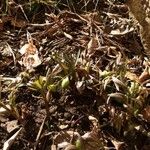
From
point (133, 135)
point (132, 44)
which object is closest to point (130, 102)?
point (133, 135)

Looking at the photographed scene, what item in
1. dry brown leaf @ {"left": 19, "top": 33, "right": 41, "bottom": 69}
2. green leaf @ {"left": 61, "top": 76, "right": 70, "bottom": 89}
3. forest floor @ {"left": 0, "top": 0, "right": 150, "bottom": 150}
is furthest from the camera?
dry brown leaf @ {"left": 19, "top": 33, "right": 41, "bottom": 69}

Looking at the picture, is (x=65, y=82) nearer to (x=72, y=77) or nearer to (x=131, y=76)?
(x=72, y=77)

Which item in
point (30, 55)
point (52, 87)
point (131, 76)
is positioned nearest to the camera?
point (52, 87)

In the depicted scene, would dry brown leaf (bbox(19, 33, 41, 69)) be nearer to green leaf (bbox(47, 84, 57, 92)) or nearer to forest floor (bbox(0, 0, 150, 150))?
forest floor (bbox(0, 0, 150, 150))

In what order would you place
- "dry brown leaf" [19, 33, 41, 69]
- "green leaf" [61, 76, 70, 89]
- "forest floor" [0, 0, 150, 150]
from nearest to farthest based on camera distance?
"forest floor" [0, 0, 150, 150], "green leaf" [61, 76, 70, 89], "dry brown leaf" [19, 33, 41, 69]

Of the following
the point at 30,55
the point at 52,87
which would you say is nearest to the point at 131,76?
the point at 52,87

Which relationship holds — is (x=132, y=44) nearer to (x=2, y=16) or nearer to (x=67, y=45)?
(x=67, y=45)

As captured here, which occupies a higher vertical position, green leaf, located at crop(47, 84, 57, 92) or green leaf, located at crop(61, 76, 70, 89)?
green leaf, located at crop(61, 76, 70, 89)

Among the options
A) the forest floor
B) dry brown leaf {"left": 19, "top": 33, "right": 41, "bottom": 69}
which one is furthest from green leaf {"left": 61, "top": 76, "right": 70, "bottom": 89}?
dry brown leaf {"left": 19, "top": 33, "right": 41, "bottom": 69}
